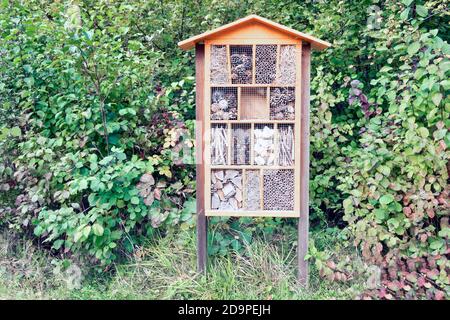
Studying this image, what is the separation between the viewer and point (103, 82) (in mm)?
4742

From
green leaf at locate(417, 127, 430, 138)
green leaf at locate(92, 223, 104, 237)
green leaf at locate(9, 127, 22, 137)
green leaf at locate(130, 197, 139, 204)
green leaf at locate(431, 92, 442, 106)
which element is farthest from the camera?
green leaf at locate(9, 127, 22, 137)

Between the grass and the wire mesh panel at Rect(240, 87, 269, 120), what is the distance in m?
1.18

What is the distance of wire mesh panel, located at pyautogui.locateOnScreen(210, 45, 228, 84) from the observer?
165 inches

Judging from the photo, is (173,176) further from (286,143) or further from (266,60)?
(266,60)

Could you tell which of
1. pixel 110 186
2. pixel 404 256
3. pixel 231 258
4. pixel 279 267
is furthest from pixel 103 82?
pixel 404 256

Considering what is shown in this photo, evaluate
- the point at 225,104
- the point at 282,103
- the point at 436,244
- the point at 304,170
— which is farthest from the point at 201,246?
the point at 436,244

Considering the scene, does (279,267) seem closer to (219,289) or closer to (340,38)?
(219,289)

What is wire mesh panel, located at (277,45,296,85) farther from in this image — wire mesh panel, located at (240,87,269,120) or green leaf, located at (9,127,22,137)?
green leaf, located at (9,127,22,137)

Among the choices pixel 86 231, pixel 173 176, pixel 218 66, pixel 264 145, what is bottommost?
pixel 86 231

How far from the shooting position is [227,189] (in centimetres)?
427

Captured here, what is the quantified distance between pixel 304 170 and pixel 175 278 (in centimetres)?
147

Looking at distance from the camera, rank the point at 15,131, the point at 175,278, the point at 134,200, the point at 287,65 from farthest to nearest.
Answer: the point at 15,131, the point at 134,200, the point at 175,278, the point at 287,65

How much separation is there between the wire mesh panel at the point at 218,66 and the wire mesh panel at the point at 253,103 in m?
0.21

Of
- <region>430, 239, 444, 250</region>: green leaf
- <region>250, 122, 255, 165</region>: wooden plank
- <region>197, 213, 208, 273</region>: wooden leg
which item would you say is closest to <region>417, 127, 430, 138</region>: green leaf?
<region>430, 239, 444, 250</region>: green leaf
